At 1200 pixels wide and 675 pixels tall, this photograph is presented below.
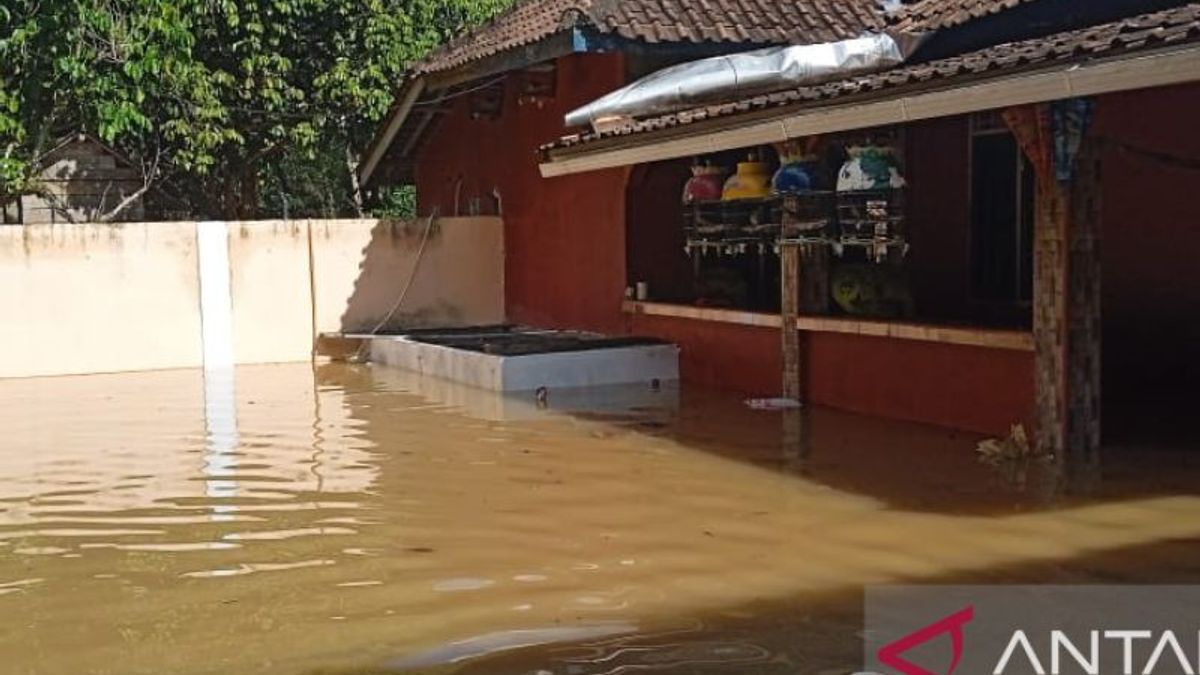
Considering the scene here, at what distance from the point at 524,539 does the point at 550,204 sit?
31.4ft

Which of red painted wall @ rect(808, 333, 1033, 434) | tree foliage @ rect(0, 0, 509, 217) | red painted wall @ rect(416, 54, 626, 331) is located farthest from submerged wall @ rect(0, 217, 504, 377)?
red painted wall @ rect(808, 333, 1033, 434)

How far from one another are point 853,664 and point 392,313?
43.3ft

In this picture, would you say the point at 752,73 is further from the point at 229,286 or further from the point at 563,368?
the point at 229,286

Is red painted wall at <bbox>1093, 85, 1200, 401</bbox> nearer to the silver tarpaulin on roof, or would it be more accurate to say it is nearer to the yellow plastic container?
the silver tarpaulin on roof

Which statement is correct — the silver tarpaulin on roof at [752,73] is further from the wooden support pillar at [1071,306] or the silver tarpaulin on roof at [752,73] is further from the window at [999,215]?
the wooden support pillar at [1071,306]

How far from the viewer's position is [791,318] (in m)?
11.2

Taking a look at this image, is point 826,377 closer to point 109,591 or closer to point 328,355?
point 109,591

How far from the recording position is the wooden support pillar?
8242mm

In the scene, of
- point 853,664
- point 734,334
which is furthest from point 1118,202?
point 853,664

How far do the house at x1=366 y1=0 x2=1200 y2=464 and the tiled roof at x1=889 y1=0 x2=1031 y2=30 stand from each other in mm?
48

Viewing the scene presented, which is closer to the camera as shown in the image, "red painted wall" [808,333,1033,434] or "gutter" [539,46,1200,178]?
"gutter" [539,46,1200,178]

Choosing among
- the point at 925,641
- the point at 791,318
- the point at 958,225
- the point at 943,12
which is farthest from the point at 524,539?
the point at 943,12

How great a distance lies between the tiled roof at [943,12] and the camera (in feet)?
39.0

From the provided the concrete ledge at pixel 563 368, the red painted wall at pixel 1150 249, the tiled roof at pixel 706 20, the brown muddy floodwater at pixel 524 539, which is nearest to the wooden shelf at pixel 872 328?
the concrete ledge at pixel 563 368
